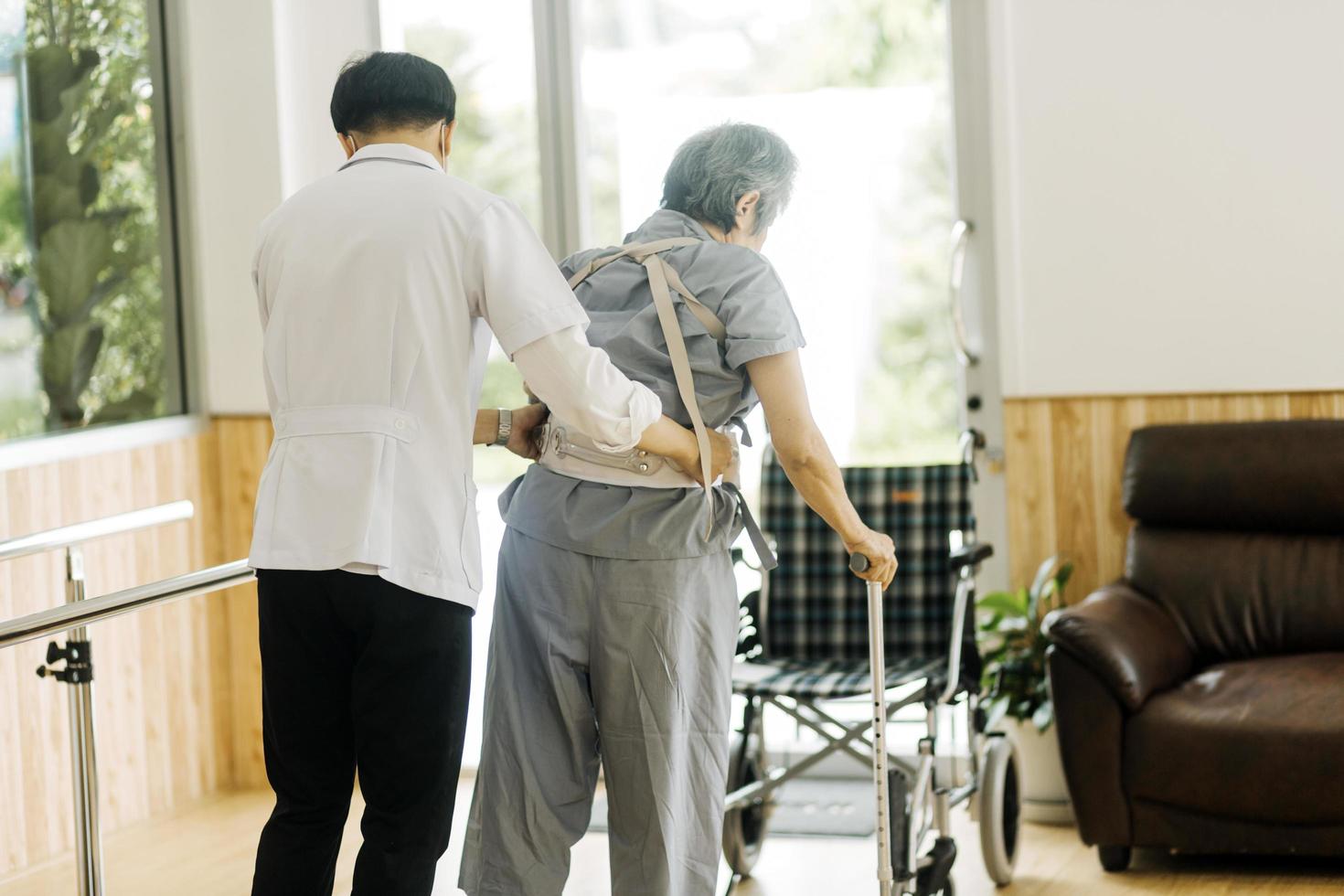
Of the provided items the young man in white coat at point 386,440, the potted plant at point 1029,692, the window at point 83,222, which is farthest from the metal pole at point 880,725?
the window at point 83,222

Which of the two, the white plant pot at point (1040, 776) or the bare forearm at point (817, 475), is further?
the white plant pot at point (1040, 776)

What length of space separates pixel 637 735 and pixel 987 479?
223 cm

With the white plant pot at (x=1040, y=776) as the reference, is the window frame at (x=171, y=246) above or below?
above

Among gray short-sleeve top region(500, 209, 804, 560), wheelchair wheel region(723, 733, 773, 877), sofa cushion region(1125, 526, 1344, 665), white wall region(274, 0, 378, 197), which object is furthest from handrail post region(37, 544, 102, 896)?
sofa cushion region(1125, 526, 1344, 665)

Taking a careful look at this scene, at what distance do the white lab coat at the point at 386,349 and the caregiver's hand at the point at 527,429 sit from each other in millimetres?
325

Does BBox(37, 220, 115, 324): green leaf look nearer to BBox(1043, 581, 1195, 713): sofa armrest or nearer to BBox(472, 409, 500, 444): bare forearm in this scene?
BBox(472, 409, 500, 444): bare forearm

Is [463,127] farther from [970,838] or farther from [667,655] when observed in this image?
[667,655]

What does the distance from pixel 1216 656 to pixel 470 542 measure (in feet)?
7.85

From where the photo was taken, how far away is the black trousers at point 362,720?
1854mm

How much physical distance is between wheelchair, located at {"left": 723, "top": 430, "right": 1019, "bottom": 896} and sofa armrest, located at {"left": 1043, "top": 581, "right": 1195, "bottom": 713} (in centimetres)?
25

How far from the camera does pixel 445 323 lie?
6.08ft

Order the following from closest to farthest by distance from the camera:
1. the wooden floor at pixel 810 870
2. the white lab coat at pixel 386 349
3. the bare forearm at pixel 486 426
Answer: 1. the white lab coat at pixel 386 349
2. the bare forearm at pixel 486 426
3. the wooden floor at pixel 810 870

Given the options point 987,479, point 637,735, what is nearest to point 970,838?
point 987,479

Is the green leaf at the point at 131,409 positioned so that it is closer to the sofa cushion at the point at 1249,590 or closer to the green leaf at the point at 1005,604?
the green leaf at the point at 1005,604
